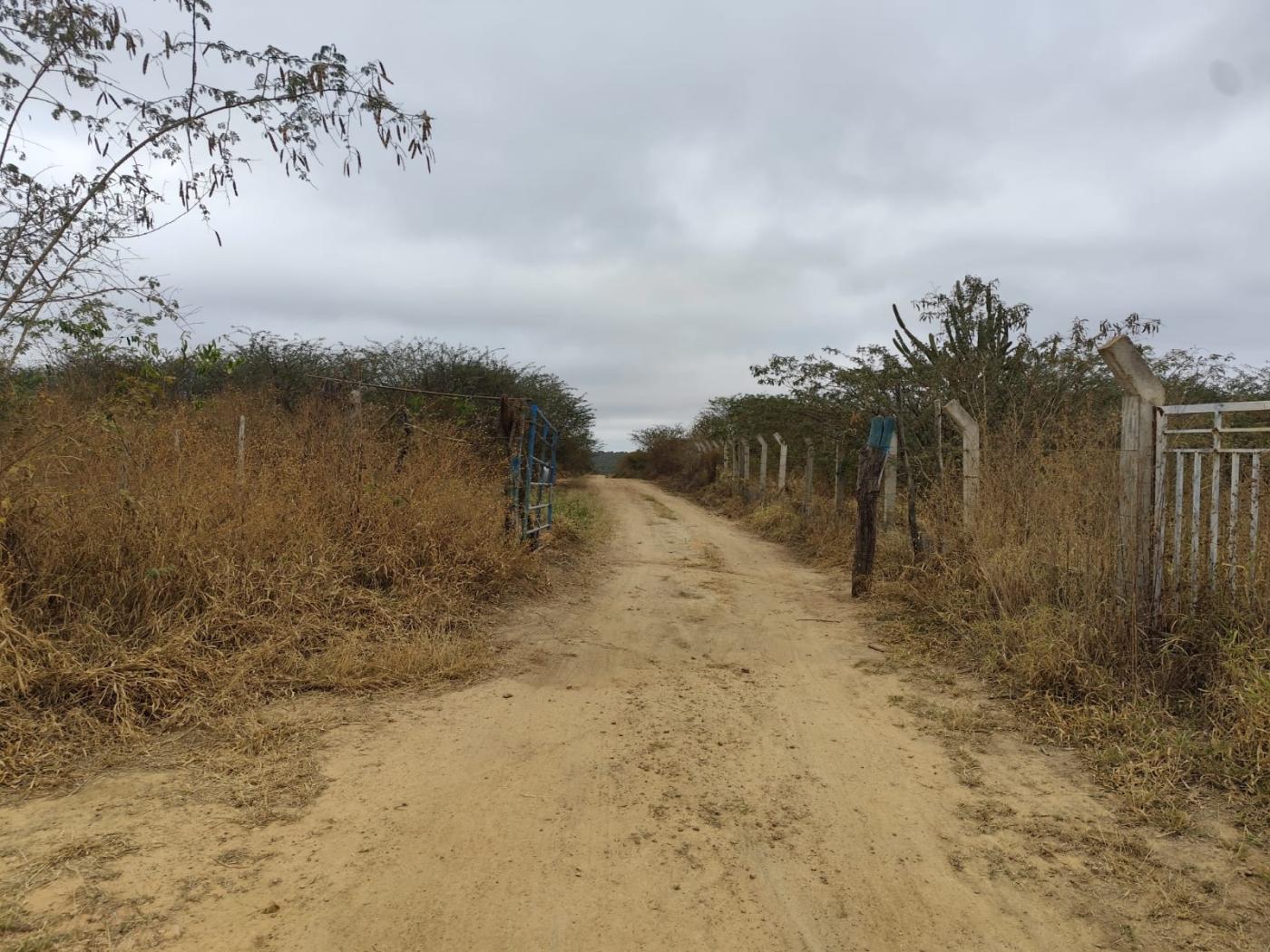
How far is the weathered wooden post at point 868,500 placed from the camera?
782cm

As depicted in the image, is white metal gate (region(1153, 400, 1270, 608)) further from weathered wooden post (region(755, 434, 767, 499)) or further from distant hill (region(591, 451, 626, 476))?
distant hill (region(591, 451, 626, 476))

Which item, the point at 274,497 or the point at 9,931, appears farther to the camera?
the point at 274,497

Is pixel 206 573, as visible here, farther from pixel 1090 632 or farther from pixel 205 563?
pixel 1090 632

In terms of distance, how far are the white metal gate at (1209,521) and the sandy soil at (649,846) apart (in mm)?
1458

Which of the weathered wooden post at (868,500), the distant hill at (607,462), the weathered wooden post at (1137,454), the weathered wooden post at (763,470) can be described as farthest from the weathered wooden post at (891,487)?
the distant hill at (607,462)

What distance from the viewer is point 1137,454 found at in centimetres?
460

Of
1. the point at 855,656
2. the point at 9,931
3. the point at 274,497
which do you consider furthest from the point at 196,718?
the point at 855,656

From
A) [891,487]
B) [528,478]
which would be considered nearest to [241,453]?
[528,478]

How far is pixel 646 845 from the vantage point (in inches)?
112

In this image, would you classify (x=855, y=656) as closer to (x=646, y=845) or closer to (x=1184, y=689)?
(x=1184, y=689)

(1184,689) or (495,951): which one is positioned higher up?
(1184,689)

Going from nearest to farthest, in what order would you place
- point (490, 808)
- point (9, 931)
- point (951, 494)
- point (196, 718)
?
1. point (9, 931)
2. point (490, 808)
3. point (196, 718)
4. point (951, 494)

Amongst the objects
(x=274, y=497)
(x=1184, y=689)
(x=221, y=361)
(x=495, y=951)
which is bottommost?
(x=495, y=951)

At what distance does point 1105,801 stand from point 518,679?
3.40 meters
